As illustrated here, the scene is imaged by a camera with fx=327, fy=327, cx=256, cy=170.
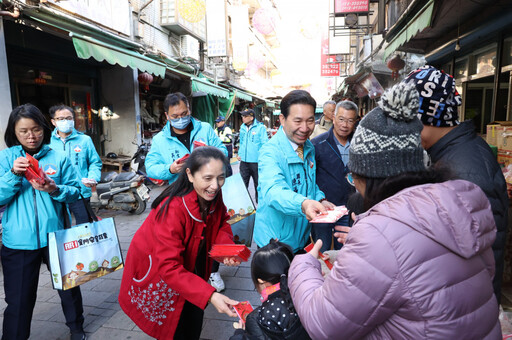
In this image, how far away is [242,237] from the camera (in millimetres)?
3820

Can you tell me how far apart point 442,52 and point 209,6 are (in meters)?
11.3

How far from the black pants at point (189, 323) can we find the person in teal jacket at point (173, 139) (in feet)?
4.81

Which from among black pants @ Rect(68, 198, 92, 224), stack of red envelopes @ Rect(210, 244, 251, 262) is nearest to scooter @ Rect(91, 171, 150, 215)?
black pants @ Rect(68, 198, 92, 224)

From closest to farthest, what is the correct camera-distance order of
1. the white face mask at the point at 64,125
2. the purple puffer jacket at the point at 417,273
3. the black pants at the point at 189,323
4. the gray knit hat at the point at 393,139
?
1. the purple puffer jacket at the point at 417,273
2. the gray knit hat at the point at 393,139
3. the black pants at the point at 189,323
4. the white face mask at the point at 64,125

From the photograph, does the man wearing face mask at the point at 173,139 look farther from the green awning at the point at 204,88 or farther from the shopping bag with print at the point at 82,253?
the green awning at the point at 204,88

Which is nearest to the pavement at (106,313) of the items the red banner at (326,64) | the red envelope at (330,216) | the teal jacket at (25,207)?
the teal jacket at (25,207)

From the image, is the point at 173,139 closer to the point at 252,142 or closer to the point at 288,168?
the point at 288,168

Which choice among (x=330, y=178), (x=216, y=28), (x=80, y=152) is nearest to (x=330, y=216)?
(x=330, y=178)

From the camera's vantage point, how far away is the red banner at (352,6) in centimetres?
1148

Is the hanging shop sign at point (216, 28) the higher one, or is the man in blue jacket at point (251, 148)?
the hanging shop sign at point (216, 28)

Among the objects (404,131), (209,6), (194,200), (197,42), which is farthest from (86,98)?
(404,131)

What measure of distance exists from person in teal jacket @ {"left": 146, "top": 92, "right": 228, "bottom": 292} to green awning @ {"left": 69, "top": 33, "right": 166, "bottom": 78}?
10.7 ft

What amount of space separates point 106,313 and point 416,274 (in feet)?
11.5

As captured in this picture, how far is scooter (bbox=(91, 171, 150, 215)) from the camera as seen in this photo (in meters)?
7.11
